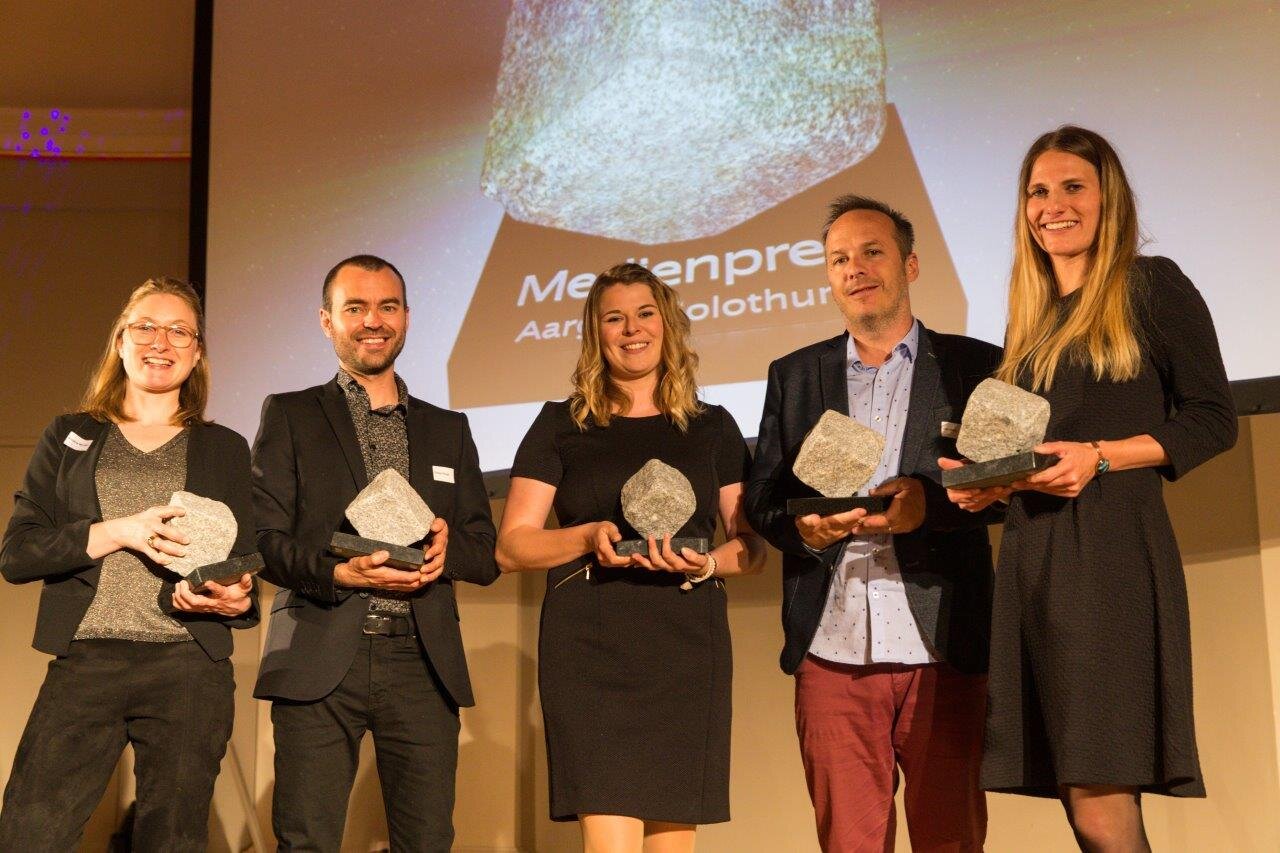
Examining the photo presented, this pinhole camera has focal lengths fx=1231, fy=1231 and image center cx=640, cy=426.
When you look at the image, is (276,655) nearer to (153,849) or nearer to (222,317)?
(153,849)

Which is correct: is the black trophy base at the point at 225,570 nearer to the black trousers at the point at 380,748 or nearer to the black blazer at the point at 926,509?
the black trousers at the point at 380,748

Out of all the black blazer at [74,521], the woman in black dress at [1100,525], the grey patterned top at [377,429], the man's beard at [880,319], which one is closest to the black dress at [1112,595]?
the woman in black dress at [1100,525]

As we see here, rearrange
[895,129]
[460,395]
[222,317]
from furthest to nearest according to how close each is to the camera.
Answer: [222,317], [460,395], [895,129]

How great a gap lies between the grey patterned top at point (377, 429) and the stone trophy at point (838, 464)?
0.94 metres

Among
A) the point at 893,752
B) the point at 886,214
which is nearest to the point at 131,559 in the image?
the point at 893,752

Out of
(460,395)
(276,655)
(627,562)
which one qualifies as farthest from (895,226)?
(460,395)

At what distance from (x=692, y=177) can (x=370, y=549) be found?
2.04 meters

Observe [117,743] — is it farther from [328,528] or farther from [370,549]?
[370,549]

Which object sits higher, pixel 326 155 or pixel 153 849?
pixel 326 155

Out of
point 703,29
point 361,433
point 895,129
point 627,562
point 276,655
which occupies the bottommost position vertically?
point 276,655

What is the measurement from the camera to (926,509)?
7.48 ft

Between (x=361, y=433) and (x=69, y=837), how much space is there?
101 centimetres

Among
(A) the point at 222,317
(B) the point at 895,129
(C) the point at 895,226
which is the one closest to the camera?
(C) the point at 895,226

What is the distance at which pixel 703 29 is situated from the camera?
13.0ft
